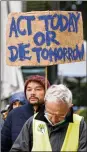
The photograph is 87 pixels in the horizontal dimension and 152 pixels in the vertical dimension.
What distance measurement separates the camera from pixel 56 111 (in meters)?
4.71

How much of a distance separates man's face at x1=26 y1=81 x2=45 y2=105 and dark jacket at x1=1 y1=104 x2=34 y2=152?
0.08m

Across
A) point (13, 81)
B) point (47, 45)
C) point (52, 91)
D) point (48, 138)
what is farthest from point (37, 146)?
point (13, 81)

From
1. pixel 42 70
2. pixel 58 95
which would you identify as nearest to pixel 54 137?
pixel 58 95

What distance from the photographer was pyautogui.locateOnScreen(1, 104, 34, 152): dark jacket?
561 centimetres

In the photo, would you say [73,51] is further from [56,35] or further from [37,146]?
[37,146]

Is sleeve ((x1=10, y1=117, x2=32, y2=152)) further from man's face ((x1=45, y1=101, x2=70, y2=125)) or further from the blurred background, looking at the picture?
the blurred background

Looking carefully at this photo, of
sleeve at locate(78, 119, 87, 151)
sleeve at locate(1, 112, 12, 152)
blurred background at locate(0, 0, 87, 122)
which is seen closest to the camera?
sleeve at locate(78, 119, 87, 151)

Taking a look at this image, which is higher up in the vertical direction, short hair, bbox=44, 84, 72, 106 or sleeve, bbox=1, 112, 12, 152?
short hair, bbox=44, 84, 72, 106

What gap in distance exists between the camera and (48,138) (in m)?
4.73

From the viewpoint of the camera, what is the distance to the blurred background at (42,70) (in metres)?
8.99

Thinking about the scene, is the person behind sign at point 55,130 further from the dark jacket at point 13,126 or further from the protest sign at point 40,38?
the protest sign at point 40,38

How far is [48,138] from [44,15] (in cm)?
146

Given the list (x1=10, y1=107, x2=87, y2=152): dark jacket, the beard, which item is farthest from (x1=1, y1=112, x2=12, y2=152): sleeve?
(x1=10, y1=107, x2=87, y2=152): dark jacket

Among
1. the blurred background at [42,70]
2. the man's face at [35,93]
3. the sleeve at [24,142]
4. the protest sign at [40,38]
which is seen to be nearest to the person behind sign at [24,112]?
the man's face at [35,93]
